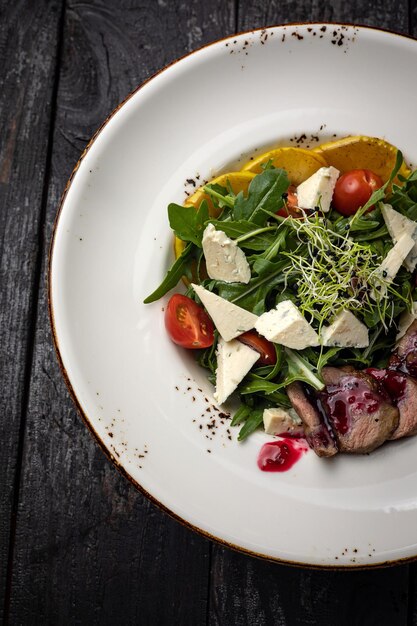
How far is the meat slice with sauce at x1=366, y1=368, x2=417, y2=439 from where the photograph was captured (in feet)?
7.05

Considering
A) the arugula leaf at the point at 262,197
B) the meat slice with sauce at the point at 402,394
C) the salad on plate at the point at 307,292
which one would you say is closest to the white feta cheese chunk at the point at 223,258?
the salad on plate at the point at 307,292

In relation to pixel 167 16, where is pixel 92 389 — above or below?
below

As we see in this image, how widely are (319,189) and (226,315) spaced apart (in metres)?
0.57

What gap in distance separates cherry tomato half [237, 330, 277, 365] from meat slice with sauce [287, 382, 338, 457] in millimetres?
141

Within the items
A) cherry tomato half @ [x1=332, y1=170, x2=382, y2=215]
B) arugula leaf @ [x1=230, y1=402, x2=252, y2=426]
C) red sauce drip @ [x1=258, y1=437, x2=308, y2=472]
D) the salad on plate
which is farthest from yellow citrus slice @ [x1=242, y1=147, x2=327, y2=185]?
red sauce drip @ [x1=258, y1=437, x2=308, y2=472]

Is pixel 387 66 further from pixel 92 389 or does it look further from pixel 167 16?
pixel 92 389

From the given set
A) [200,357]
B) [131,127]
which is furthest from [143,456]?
[131,127]

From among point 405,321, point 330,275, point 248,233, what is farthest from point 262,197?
point 405,321

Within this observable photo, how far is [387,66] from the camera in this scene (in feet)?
7.41

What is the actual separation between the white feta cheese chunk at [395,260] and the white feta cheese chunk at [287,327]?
0.32 m

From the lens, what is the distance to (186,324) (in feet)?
7.19

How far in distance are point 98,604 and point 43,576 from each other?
0.25 metres

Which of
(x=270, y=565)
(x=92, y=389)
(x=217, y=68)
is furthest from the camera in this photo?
(x=270, y=565)

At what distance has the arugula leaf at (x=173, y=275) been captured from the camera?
218cm
